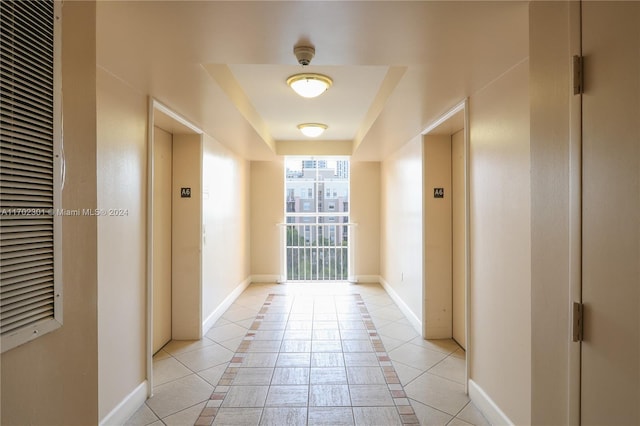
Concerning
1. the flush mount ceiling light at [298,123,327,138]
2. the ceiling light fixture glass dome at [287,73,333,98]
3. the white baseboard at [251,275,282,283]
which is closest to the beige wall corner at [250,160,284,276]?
the white baseboard at [251,275,282,283]

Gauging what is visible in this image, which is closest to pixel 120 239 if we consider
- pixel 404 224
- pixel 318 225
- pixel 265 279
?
pixel 404 224

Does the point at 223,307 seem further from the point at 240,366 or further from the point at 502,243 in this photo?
the point at 502,243

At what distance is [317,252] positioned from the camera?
6449 millimetres

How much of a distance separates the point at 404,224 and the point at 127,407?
135 inches

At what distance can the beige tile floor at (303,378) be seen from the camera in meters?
2.30

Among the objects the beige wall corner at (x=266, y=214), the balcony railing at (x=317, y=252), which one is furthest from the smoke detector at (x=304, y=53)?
the balcony railing at (x=317, y=252)

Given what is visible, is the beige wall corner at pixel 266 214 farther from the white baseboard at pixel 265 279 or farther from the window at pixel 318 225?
the window at pixel 318 225

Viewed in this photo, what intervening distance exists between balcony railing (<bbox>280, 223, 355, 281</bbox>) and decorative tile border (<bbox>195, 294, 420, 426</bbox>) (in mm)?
2234

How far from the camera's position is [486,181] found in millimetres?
2355

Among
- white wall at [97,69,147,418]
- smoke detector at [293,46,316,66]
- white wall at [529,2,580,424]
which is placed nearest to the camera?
white wall at [529,2,580,424]

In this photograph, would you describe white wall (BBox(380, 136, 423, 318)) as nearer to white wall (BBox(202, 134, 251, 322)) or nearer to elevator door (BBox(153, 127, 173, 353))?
white wall (BBox(202, 134, 251, 322))

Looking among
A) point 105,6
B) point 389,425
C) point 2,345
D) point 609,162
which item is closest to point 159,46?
point 105,6

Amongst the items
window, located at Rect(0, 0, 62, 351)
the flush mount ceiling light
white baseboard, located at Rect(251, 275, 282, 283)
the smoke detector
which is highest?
the flush mount ceiling light

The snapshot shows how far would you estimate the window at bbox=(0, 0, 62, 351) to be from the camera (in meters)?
0.96
